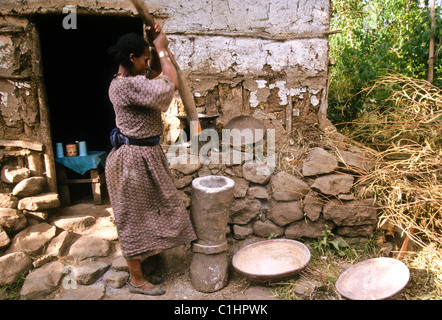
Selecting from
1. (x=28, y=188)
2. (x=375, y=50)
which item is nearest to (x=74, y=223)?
(x=28, y=188)

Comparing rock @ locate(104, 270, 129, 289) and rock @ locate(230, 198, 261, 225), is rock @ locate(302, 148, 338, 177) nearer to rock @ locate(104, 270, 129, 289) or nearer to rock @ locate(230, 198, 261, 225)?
rock @ locate(230, 198, 261, 225)

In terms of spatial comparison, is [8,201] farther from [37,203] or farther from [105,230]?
[105,230]

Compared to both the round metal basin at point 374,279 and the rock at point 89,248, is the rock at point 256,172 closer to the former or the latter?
the round metal basin at point 374,279

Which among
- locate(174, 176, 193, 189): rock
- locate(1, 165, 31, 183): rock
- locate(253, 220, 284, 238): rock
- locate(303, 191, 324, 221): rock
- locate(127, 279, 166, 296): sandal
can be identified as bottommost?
locate(127, 279, 166, 296): sandal

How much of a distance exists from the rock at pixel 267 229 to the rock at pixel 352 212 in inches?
19.6

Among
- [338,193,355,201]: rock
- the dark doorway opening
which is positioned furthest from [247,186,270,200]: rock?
the dark doorway opening

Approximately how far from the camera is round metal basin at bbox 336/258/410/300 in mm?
2324

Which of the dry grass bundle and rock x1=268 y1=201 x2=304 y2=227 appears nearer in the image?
the dry grass bundle

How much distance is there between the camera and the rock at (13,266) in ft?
8.54

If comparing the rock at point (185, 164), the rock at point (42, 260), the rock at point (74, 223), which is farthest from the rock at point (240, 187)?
the rock at point (42, 260)

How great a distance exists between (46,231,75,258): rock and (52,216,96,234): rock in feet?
0.39

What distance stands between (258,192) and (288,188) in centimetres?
31

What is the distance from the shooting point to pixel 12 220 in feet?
9.98

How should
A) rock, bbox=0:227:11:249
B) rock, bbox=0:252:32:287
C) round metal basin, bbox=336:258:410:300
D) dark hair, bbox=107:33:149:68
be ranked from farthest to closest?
rock, bbox=0:227:11:249
rock, bbox=0:252:32:287
round metal basin, bbox=336:258:410:300
dark hair, bbox=107:33:149:68
